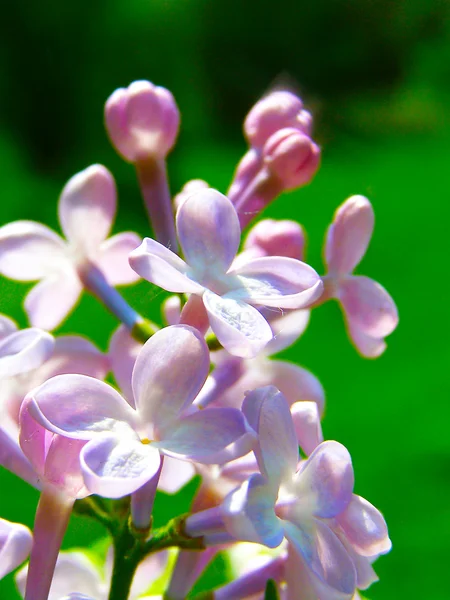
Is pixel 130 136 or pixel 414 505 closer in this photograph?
pixel 130 136

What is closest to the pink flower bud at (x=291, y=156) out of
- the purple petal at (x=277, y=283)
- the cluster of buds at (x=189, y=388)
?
the cluster of buds at (x=189, y=388)

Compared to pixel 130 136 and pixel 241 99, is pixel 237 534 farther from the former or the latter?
pixel 241 99

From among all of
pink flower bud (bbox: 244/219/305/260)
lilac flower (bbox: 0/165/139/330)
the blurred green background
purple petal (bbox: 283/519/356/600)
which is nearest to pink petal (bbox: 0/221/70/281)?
lilac flower (bbox: 0/165/139/330)

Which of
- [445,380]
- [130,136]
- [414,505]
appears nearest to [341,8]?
[445,380]

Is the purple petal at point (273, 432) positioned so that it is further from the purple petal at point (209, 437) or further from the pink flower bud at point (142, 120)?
the pink flower bud at point (142, 120)

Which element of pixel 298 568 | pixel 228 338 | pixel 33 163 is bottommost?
pixel 33 163

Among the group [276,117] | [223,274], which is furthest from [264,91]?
[223,274]

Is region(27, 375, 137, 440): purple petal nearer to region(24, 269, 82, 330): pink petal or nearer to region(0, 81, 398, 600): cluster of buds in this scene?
region(0, 81, 398, 600): cluster of buds
